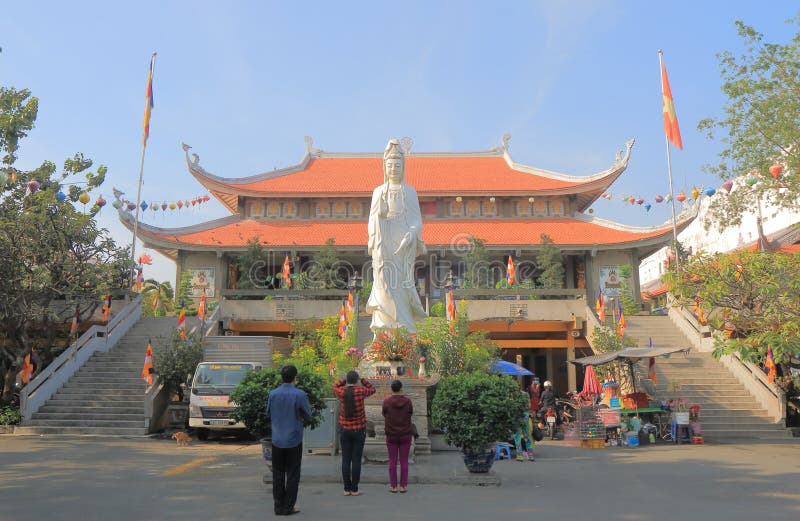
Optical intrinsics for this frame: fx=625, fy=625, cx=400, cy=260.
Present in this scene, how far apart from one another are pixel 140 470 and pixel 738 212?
14.2 metres

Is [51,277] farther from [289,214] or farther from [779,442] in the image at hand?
[779,442]

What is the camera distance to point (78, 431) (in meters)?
Result: 15.0

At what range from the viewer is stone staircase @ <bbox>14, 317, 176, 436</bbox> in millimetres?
15102

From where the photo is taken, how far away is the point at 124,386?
17.2 m

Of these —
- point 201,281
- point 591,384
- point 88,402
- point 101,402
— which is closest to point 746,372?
point 591,384

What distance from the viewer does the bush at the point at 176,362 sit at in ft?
53.2

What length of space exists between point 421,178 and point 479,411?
25665 millimetres

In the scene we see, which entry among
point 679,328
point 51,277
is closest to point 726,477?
point 679,328

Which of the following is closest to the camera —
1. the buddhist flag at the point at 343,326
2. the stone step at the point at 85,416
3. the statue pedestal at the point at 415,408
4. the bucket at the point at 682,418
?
the statue pedestal at the point at 415,408

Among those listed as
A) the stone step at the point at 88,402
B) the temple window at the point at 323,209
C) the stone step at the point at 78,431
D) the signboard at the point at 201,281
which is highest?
the temple window at the point at 323,209

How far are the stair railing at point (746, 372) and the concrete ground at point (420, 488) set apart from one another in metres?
4.54

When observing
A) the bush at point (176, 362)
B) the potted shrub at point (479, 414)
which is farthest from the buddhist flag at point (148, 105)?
the potted shrub at point (479, 414)

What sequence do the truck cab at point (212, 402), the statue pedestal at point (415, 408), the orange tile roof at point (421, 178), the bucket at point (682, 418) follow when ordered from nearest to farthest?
1. the statue pedestal at point (415, 408)
2. the bucket at point (682, 418)
3. the truck cab at point (212, 402)
4. the orange tile roof at point (421, 178)

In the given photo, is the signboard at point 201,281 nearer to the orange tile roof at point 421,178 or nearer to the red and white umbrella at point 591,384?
the orange tile roof at point 421,178
